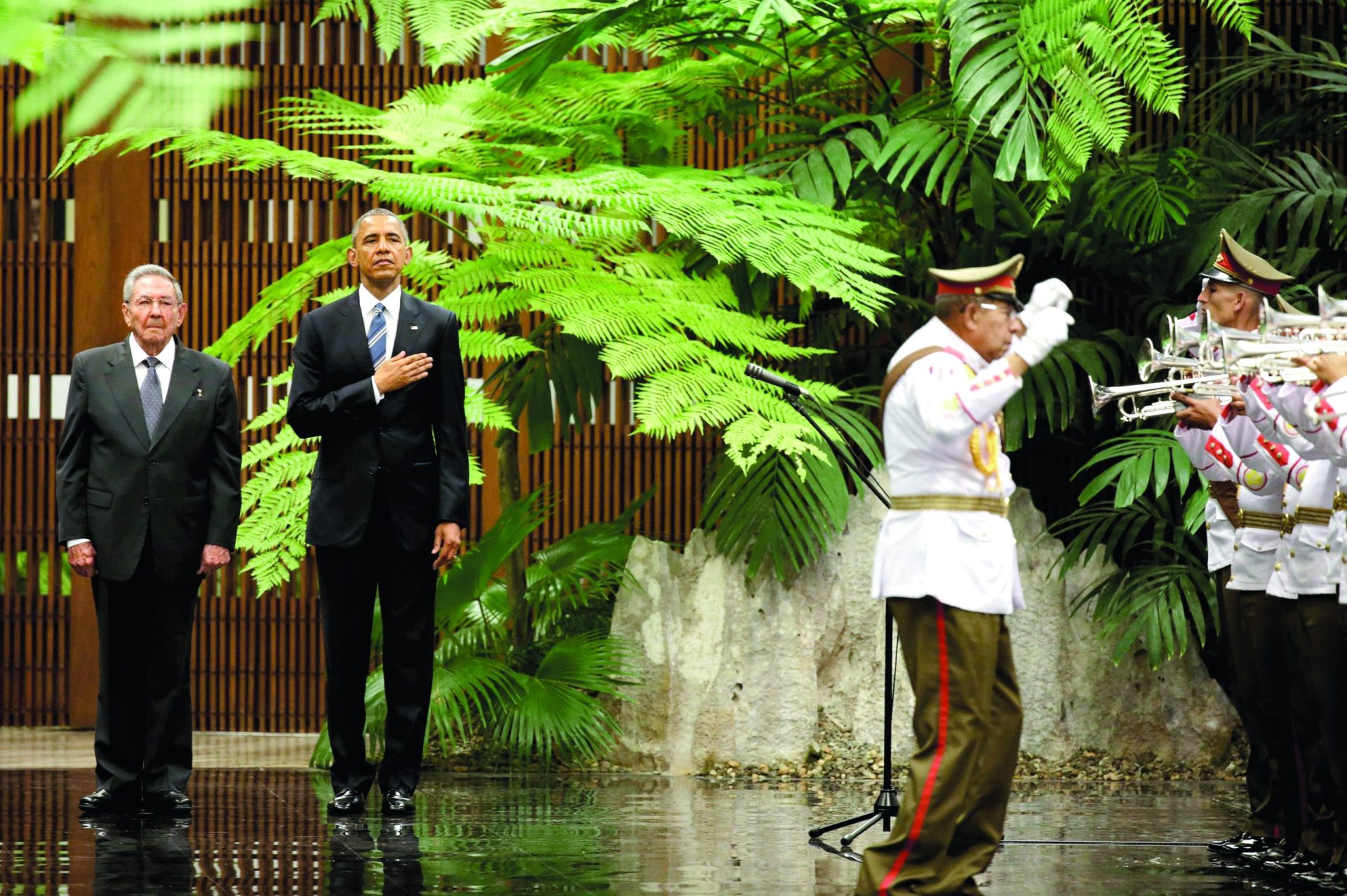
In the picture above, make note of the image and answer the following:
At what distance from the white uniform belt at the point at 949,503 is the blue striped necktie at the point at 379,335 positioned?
2.23 meters

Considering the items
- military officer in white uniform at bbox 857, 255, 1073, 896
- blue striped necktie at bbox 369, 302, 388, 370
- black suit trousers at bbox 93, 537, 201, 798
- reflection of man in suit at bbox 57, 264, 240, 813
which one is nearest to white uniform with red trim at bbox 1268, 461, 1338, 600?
military officer in white uniform at bbox 857, 255, 1073, 896

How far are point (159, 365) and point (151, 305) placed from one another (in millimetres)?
225

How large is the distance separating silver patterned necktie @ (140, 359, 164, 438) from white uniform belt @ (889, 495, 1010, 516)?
118 inches

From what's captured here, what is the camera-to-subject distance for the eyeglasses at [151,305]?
5.64 m

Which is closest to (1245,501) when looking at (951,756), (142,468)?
(951,756)

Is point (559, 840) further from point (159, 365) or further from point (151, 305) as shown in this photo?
point (151, 305)

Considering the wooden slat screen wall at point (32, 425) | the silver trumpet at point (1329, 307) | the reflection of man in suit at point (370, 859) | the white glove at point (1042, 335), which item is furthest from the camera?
the wooden slat screen wall at point (32, 425)

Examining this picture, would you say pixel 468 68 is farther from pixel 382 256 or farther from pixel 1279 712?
pixel 1279 712

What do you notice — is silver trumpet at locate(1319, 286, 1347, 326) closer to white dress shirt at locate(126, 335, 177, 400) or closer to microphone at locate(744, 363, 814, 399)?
microphone at locate(744, 363, 814, 399)

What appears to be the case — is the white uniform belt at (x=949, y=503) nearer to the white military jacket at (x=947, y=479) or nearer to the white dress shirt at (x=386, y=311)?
the white military jacket at (x=947, y=479)

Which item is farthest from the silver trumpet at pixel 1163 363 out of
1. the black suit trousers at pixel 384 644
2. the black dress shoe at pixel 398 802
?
the black dress shoe at pixel 398 802

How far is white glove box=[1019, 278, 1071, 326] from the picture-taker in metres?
3.68

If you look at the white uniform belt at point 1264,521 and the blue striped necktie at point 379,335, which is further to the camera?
the blue striped necktie at point 379,335

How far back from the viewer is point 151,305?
5.64 meters
